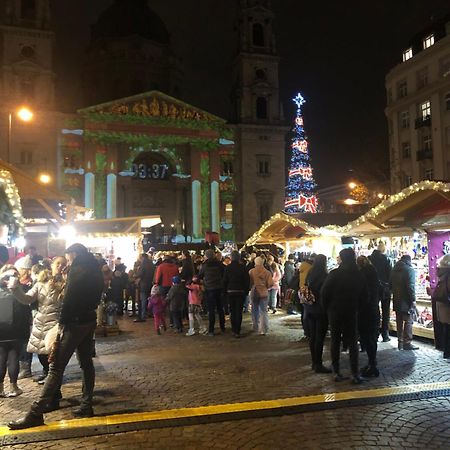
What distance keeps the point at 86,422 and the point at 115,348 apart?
4.65m

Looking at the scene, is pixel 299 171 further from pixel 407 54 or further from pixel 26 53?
pixel 26 53

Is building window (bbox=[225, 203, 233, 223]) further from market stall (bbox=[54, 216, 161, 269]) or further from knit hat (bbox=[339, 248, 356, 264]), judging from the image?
knit hat (bbox=[339, 248, 356, 264])

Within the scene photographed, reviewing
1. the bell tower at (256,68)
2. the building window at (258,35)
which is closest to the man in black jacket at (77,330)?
the bell tower at (256,68)

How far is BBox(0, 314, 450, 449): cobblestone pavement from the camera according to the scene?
17.4 ft

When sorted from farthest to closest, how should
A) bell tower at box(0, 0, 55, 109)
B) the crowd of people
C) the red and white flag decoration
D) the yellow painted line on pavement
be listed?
bell tower at box(0, 0, 55, 109) < the red and white flag decoration < the crowd of people < the yellow painted line on pavement

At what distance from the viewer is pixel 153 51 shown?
5353 cm

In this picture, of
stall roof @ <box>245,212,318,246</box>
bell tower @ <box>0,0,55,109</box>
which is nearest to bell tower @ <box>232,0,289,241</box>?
bell tower @ <box>0,0,55,109</box>

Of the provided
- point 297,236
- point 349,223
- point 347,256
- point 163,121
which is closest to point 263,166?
point 163,121

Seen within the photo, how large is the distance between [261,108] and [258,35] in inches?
283

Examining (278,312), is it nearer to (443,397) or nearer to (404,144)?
(443,397)

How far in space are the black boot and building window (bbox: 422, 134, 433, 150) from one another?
40693 mm

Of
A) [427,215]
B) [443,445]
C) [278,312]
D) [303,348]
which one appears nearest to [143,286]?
[278,312]

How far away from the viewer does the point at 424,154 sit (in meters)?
41.0

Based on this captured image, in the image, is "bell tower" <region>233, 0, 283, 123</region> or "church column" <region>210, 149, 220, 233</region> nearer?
"church column" <region>210, 149, 220, 233</region>
